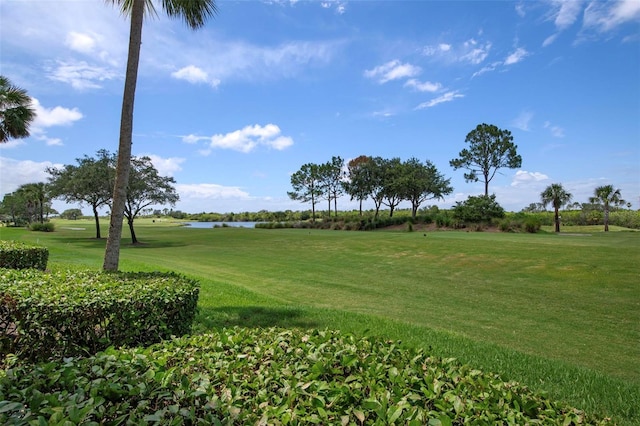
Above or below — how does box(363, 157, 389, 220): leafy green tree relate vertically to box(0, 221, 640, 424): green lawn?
above

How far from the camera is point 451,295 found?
10.2m

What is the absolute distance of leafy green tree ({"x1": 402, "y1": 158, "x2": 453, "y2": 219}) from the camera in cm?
5206

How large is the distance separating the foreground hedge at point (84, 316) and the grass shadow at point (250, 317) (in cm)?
157

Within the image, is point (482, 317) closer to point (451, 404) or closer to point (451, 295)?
point (451, 295)

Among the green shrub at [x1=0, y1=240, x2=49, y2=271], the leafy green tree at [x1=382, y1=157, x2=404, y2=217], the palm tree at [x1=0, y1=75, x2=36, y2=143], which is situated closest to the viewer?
the green shrub at [x1=0, y1=240, x2=49, y2=271]

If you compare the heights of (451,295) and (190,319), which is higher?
(190,319)

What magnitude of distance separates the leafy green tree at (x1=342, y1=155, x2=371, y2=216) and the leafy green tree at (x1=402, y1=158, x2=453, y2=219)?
602 cm

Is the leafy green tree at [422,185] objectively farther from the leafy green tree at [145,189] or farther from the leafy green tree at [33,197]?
the leafy green tree at [33,197]

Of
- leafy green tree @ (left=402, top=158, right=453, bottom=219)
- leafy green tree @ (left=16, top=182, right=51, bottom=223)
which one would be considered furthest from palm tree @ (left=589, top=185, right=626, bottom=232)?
leafy green tree @ (left=16, top=182, right=51, bottom=223)

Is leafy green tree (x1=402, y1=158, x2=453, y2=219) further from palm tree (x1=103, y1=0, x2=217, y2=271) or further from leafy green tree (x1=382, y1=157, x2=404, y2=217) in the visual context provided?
palm tree (x1=103, y1=0, x2=217, y2=271)

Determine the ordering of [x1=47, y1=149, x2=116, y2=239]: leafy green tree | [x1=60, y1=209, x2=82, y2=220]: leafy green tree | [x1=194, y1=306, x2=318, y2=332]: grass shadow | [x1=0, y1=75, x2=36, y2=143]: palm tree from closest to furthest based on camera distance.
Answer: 1. [x1=194, y1=306, x2=318, y2=332]: grass shadow
2. [x1=0, y1=75, x2=36, y2=143]: palm tree
3. [x1=47, y1=149, x2=116, y2=239]: leafy green tree
4. [x1=60, y1=209, x2=82, y2=220]: leafy green tree

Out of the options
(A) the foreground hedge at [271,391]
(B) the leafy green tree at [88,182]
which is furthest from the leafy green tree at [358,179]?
(A) the foreground hedge at [271,391]

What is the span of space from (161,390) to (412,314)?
23.5ft

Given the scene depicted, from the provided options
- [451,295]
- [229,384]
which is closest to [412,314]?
[451,295]
